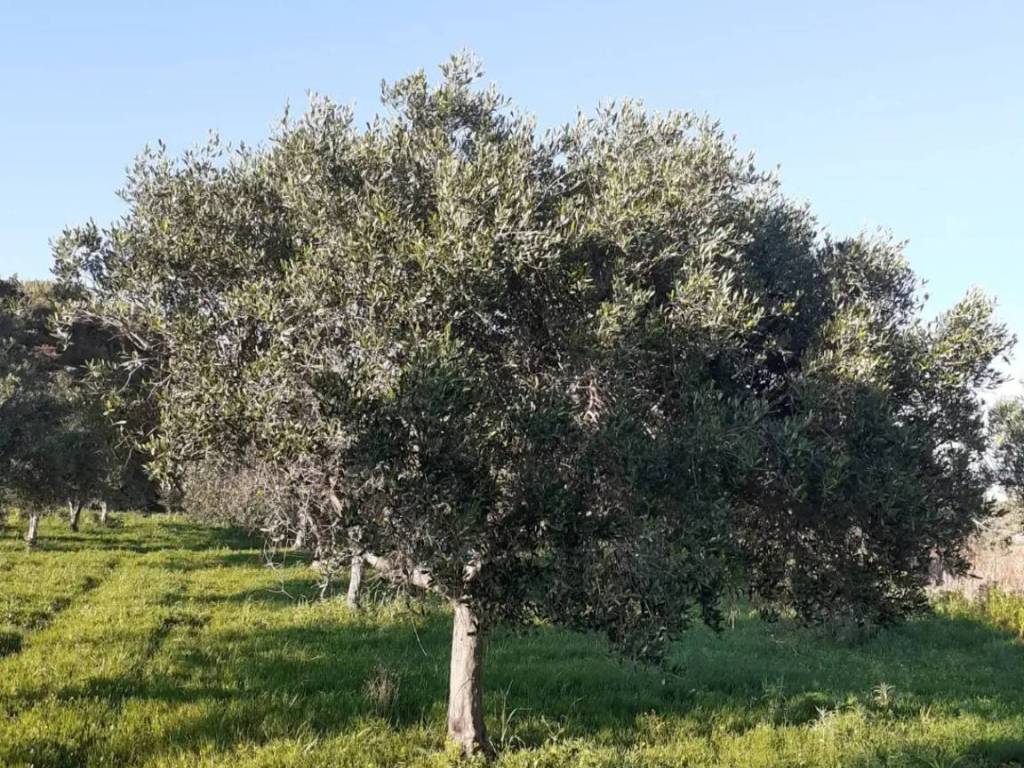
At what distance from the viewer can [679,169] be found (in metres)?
11.5

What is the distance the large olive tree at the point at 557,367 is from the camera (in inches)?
392

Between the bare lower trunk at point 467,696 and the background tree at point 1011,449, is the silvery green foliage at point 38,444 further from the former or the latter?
the background tree at point 1011,449

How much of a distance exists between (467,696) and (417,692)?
314cm

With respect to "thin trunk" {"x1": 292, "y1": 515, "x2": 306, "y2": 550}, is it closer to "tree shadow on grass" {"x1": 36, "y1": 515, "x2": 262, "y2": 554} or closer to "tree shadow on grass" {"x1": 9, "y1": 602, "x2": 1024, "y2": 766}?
"tree shadow on grass" {"x1": 9, "y1": 602, "x2": 1024, "y2": 766}

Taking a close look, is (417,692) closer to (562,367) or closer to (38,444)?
(562,367)

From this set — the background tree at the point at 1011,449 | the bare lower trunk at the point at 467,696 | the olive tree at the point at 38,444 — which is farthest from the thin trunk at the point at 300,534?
the olive tree at the point at 38,444

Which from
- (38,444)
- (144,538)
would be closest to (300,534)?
(38,444)

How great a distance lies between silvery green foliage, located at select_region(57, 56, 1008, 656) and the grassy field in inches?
69.4

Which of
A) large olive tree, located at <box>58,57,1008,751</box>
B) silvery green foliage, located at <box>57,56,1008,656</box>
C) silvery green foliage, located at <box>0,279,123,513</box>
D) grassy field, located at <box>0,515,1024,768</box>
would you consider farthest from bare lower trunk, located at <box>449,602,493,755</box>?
silvery green foliage, located at <box>0,279,123,513</box>

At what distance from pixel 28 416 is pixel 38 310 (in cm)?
3959

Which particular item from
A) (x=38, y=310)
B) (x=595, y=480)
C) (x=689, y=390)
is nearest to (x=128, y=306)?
(x=595, y=480)

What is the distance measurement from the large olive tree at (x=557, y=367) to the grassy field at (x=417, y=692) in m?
1.83

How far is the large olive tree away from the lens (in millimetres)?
9945

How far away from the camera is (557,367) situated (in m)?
11.0
